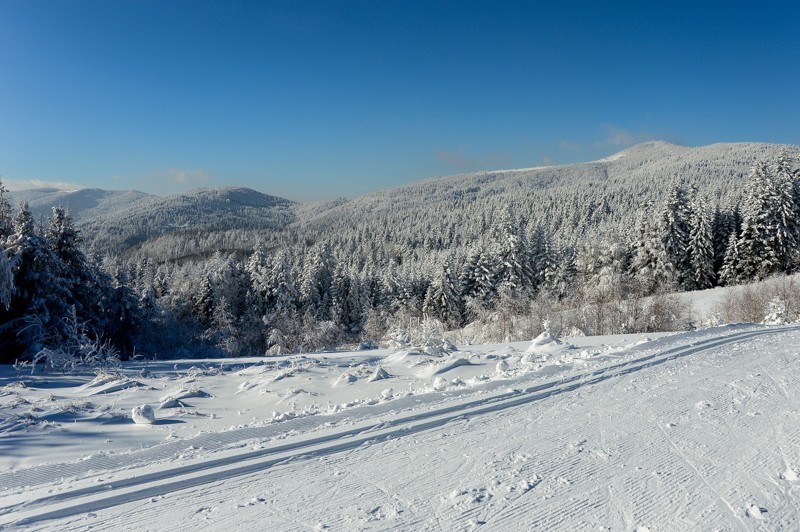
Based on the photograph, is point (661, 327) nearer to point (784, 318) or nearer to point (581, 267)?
point (784, 318)

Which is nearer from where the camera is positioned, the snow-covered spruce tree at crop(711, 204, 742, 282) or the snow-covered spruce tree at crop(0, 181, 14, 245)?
the snow-covered spruce tree at crop(0, 181, 14, 245)

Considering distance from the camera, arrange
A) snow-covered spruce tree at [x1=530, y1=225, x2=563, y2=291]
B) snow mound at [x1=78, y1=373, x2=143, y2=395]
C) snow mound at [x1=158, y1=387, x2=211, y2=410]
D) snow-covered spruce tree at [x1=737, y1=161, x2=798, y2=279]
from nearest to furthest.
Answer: snow mound at [x1=158, y1=387, x2=211, y2=410], snow mound at [x1=78, y1=373, x2=143, y2=395], snow-covered spruce tree at [x1=737, y1=161, x2=798, y2=279], snow-covered spruce tree at [x1=530, y1=225, x2=563, y2=291]

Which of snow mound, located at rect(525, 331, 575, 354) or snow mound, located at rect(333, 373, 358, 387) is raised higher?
snow mound, located at rect(333, 373, 358, 387)

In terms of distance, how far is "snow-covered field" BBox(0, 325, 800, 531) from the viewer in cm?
359

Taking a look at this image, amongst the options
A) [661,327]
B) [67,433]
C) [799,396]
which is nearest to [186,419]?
[67,433]

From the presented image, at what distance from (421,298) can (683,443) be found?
46.6 metres

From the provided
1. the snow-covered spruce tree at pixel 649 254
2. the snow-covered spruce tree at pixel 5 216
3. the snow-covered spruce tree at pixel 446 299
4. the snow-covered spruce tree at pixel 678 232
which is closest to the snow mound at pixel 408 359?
the snow-covered spruce tree at pixel 5 216

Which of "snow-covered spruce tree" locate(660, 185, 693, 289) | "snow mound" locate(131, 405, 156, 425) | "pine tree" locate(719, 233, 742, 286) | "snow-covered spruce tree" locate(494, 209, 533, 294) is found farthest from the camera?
"snow-covered spruce tree" locate(494, 209, 533, 294)

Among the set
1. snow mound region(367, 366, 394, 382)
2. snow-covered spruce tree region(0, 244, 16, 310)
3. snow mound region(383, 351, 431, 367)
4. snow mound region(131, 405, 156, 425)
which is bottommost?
snow mound region(383, 351, 431, 367)

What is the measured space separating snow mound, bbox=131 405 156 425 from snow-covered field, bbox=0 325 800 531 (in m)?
0.03

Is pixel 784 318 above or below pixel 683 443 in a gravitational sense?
below

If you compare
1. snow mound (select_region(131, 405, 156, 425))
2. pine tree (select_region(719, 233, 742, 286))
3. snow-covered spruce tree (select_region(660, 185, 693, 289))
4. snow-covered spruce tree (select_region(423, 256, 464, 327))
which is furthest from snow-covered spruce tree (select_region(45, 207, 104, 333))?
pine tree (select_region(719, 233, 742, 286))

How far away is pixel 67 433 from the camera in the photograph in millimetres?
5410

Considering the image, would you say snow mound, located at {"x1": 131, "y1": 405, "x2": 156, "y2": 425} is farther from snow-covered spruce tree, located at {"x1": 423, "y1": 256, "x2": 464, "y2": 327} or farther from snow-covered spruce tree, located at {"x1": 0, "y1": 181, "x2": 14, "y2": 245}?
snow-covered spruce tree, located at {"x1": 423, "y1": 256, "x2": 464, "y2": 327}
